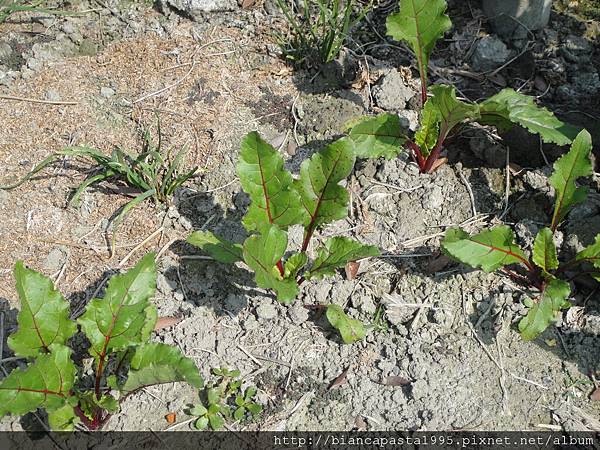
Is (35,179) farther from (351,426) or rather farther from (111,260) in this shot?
(351,426)

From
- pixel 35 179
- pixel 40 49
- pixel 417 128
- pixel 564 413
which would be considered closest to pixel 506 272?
pixel 564 413

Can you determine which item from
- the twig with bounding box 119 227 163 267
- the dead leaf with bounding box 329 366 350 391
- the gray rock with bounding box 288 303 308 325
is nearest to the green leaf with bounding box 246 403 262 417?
the dead leaf with bounding box 329 366 350 391

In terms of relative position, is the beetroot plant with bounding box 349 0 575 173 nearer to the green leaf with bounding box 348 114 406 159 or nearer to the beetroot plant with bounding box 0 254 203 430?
the green leaf with bounding box 348 114 406 159

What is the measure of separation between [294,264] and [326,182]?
38 centimetres

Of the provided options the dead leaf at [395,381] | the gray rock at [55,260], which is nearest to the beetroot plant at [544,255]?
the dead leaf at [395,381]

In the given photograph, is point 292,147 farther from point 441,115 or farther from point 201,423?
Answer: point 201,423

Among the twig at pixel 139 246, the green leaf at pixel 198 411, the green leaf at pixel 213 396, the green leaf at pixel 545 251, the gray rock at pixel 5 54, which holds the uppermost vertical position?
the gray rock at pixel 5 54

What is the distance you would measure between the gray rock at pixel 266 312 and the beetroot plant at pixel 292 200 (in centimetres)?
13

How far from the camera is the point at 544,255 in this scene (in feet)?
9.24

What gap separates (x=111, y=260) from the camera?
294 cm

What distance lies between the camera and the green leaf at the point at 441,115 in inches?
113

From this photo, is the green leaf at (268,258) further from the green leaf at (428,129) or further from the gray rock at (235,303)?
the green leaf at (428,129)

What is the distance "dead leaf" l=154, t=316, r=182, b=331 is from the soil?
0.03m

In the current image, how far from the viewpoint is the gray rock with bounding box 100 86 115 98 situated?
11.2 feet
